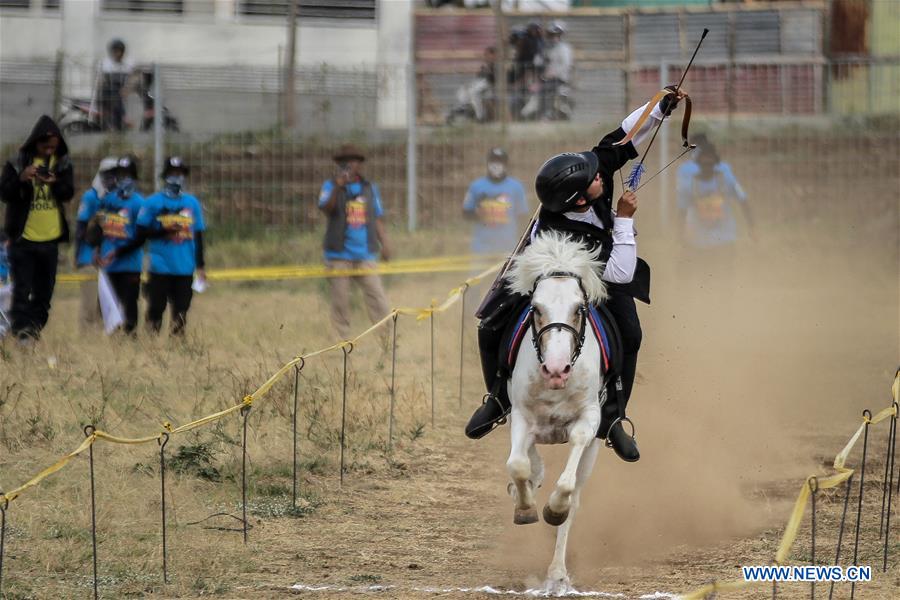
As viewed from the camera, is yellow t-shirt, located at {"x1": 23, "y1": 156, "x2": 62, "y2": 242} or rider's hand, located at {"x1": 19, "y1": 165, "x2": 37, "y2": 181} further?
yellow t-shirt, located at {"x1": 23, "y1": 156, "x2": 62, "y2": 242}

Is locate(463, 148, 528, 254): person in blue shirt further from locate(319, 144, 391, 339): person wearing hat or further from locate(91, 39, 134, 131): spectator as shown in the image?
locate(91, 39, 134, 131): spectator

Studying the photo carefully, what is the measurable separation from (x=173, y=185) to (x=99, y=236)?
100cm

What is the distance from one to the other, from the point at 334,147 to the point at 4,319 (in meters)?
10.3

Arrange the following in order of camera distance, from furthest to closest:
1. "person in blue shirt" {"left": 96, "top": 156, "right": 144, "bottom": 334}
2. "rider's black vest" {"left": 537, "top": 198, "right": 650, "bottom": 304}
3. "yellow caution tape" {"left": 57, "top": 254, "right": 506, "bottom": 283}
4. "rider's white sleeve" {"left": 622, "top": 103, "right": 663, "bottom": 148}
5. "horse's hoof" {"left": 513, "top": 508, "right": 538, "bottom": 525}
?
"yellow caution tape" {"left": 57, "top": 254, "right": 506, "bottom": 283} < "person in blue shirt" {"left": 96, "top": 156, "right": 144, "bottom": 334} < "rider's white sleeve" {"left": 622, "top": 103, "right": 663, "bottom": 148} < "rider's black vest" {"left": 537, "top": 198, "right": 650, "bottom": 304} < "horse's hoof" {"left": 513, "top": 508, "right": 538, "bottom": 525}

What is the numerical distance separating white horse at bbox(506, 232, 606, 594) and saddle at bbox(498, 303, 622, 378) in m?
0.07

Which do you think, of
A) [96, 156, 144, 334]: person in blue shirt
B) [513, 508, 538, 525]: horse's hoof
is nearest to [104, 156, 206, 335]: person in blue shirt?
[96, 156, 144, 334]: person in blue shirt

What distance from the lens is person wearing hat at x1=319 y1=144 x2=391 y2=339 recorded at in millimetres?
15523

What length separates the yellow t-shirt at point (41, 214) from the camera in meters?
13.6

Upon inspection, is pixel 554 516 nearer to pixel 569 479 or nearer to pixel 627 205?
pixel 569 479

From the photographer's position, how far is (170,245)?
576 inches

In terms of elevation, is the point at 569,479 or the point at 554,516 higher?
the point at 569,479

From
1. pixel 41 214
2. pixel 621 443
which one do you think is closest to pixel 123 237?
pixel 41 214

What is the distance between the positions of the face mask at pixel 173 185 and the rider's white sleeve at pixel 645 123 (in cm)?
690

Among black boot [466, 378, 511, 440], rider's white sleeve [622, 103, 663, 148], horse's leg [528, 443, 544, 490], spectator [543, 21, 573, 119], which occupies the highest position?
spectator [543, 21, 573, 119]
